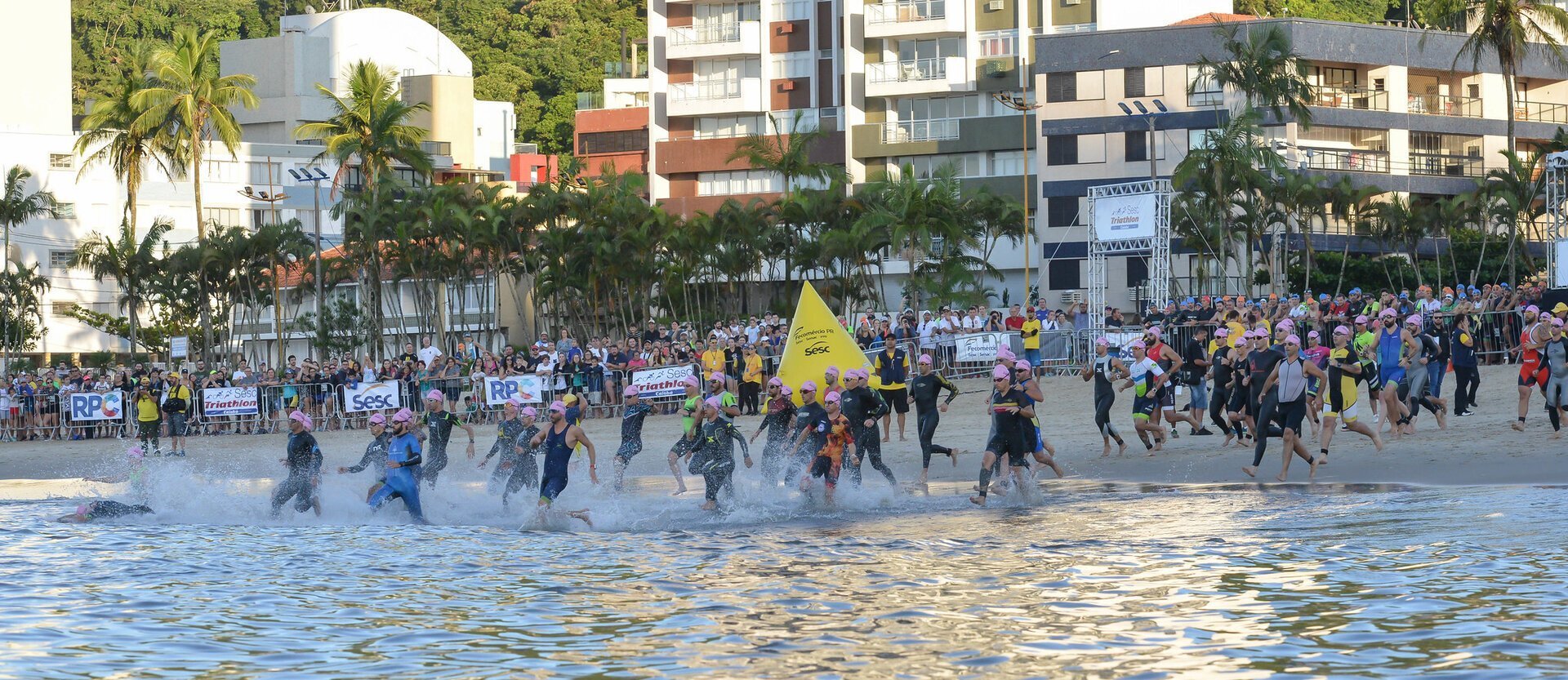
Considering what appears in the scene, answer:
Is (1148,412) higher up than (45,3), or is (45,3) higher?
(45,3)

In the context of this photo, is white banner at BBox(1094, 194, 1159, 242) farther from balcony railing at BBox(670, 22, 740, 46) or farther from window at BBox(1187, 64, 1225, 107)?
balcony railing at BBox(670, 22, 740, 46)

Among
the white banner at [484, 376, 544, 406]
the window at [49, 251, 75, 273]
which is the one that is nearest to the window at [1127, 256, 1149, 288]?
the white banner at [484, 376, 544, 406]

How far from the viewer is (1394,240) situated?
60.8m

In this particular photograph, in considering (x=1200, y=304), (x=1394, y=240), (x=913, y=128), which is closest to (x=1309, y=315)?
(x=1200, y=304)

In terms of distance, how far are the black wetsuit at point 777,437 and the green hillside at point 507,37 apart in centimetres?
7294

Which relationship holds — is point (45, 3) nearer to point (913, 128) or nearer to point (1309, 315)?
point (913, 128)

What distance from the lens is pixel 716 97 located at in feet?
237

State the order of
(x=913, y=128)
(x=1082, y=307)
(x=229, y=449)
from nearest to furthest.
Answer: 1. (x=229, y=449)
2. (x=1082, y=307)
3. (x=913, y=128)

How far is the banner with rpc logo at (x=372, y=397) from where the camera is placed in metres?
34.4

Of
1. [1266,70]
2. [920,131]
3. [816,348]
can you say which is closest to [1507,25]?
[1266,70]

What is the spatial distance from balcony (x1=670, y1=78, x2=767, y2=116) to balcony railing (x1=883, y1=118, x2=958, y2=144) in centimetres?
598

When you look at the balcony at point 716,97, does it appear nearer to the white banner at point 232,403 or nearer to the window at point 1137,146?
the window at point 1137,146

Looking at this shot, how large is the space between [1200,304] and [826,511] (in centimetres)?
1555

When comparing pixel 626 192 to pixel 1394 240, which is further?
pixel 1394 240
